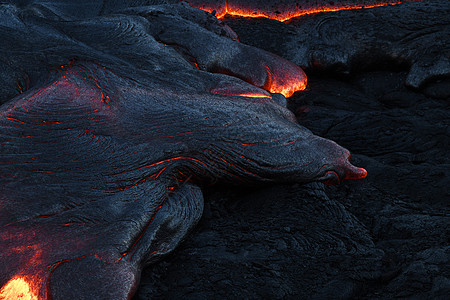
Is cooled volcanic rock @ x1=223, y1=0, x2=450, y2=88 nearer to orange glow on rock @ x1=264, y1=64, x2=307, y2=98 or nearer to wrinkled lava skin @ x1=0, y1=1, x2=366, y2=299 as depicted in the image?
orange glow on rock @ x1=264, y1=64, x2=307, y2=98

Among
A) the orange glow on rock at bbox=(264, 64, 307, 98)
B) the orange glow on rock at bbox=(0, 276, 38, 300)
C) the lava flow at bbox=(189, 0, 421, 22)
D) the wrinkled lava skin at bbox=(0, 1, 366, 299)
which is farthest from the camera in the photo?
the lava flow at bbox=(189, 0, 421, 22)

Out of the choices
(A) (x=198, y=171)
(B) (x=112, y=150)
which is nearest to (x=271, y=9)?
(A) (x=198, y=171)

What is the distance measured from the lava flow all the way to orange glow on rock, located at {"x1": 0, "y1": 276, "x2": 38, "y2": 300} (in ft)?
11.6

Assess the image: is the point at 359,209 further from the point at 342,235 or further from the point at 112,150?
the point at 112,150

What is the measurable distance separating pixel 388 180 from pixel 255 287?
3.91 ft

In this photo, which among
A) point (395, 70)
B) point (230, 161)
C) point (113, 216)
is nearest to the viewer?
point (113, 216)

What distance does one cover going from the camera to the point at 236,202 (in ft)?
7.79

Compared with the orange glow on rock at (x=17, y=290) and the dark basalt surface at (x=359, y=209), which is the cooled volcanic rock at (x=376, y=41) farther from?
the orange glow on rock at (x=17, y=290)

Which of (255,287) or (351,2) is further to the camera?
(351,2)

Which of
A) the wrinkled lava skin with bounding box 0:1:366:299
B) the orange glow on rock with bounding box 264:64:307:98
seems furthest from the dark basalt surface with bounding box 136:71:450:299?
the orange glow on rock with bounding box 264:64:307:98

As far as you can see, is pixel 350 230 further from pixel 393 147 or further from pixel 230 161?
pixel 393 147

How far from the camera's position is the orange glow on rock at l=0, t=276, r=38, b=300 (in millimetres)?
1646

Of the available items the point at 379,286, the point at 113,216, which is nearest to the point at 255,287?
the point at 379,286

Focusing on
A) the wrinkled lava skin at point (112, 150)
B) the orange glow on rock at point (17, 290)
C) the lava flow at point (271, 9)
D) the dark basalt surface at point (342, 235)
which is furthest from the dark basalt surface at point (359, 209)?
the lava flow at point (271, 9)
